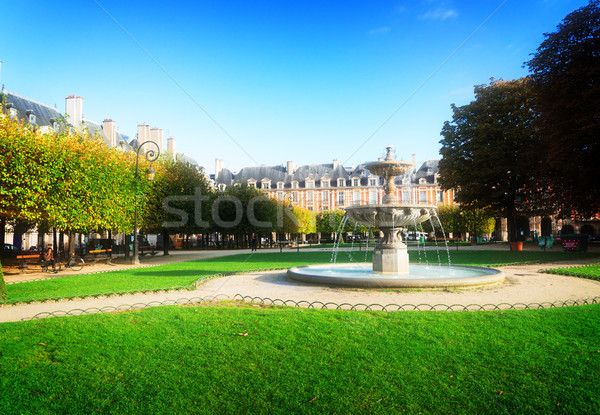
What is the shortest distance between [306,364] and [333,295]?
17.2 ft

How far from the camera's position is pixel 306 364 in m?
4.71

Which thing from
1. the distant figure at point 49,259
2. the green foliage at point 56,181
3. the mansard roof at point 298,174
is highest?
the mansard roof at point 298,174

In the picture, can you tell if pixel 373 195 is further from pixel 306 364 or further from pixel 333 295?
pixel 306 364

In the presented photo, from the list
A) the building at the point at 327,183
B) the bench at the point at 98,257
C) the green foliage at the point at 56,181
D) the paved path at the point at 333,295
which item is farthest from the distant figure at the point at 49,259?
the building at the point at 327,183

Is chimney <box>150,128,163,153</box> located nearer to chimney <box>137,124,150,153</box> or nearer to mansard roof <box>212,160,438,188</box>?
chimney <box>137,124,150,153</box>

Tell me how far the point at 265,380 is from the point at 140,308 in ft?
16.7

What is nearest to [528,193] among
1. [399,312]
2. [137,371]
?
[399,312]

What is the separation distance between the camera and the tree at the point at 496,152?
97.5ft

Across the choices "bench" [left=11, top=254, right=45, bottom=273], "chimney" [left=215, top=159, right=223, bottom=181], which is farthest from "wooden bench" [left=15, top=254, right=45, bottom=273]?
"chimney" [left=215, top=159, right=223, bottom=181]

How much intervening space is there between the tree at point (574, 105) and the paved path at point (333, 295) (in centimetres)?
1171

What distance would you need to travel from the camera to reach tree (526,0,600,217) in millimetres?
21000

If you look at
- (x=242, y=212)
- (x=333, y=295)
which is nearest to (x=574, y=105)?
(x=333, y=295)

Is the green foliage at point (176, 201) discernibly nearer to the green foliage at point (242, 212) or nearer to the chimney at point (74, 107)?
the green foliage at point (242, 212)

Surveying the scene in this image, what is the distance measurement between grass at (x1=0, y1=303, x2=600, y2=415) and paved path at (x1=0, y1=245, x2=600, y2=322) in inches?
71.6
